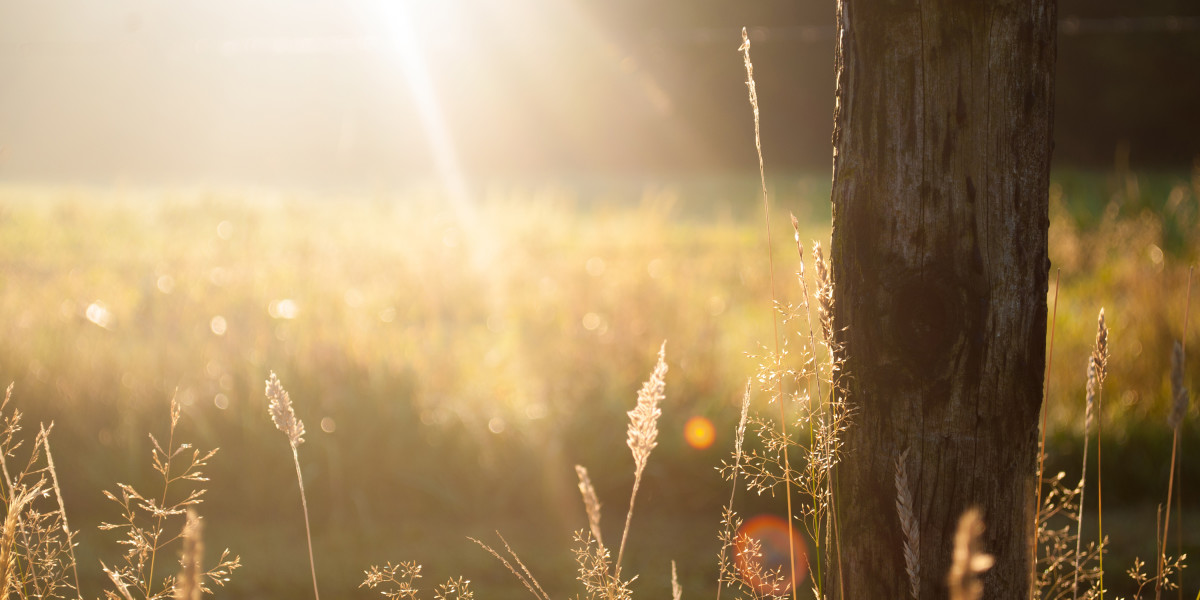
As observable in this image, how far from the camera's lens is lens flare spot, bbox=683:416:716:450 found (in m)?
3.66

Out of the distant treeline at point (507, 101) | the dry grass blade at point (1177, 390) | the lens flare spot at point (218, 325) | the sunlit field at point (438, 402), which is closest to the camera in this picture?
the dry grass blade at point (1177, 390)

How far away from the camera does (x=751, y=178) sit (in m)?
16.9

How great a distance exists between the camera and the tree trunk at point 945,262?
51.6 inches

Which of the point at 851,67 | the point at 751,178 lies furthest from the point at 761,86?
the point at 851,67

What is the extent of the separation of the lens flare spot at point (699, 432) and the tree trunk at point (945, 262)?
223 centimetres

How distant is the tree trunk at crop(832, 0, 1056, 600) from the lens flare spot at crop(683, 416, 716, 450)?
223 cm

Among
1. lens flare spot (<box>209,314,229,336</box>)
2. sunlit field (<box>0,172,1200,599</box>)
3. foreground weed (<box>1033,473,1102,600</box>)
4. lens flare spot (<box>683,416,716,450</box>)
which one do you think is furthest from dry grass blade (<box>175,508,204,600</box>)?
lens flare spot (<box>209,314,229,336</box>)

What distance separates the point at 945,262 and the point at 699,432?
2.46 m

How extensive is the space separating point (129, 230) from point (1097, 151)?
17.8m

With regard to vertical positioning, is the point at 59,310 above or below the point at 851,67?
below

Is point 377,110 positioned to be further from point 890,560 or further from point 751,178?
point 890,560

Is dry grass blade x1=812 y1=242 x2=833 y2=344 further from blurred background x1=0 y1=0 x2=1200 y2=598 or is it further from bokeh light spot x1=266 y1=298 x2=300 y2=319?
bokeh light spot x1=266 y1=298 x2=300 y2=319

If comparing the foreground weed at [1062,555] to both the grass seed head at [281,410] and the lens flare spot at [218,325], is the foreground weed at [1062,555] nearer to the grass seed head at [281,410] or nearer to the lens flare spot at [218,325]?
the grass seed head at [281,410]

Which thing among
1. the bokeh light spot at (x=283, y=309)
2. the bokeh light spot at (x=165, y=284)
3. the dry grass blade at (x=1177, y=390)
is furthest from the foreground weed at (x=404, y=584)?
the bokeh light spot at (x=165, y=284)
